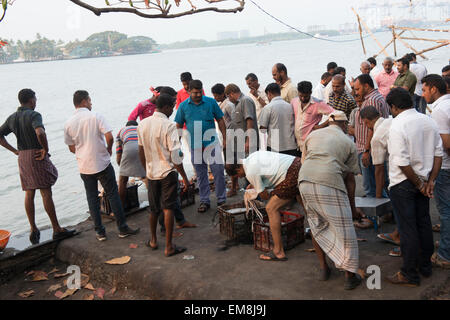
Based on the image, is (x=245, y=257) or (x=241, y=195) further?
(x=241, y=195)

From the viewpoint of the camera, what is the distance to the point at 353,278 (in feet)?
13.5

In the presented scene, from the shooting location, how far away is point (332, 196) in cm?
402

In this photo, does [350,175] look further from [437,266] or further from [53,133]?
[53,133]

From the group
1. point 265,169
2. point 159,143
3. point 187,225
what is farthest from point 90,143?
point 265,169

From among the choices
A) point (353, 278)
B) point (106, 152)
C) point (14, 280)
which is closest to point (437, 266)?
point (353, 278)

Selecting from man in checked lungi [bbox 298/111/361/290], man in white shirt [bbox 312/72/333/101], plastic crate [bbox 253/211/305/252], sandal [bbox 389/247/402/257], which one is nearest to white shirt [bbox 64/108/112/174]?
plastic crate [bbox 253/211/305/252]

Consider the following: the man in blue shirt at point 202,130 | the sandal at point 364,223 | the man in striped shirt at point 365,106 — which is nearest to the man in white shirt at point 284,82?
the man in blue shirt at point 202,130

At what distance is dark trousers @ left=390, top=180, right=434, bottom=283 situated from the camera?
4.02 m

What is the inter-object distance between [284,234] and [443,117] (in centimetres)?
222

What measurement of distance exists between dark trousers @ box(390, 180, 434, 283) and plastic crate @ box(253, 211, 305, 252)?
1.39 metres

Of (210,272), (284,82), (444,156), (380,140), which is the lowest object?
(210,272)

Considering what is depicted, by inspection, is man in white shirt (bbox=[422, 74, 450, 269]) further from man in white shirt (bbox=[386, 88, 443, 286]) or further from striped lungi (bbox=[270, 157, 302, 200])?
striped lungi (bbox=[270, 157, 302, 200])

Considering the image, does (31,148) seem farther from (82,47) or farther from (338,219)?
(82,47)
